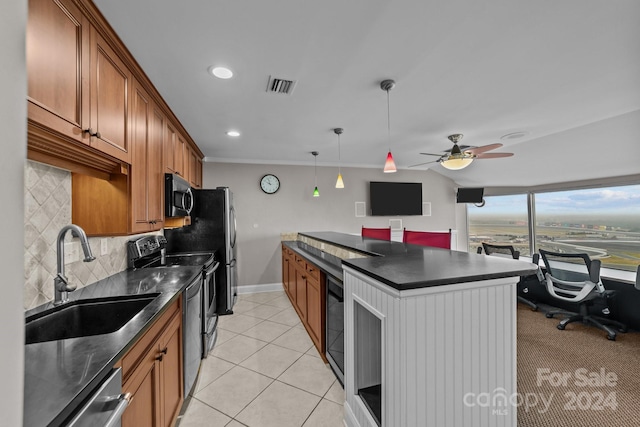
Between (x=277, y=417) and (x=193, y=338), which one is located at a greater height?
(x=193, y=338)

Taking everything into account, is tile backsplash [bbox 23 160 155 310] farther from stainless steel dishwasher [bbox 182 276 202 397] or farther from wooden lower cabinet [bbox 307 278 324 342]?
wooden lower cabinet [bbox 307 278 324 342]

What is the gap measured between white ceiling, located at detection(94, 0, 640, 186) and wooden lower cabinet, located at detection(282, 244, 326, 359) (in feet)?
5.34

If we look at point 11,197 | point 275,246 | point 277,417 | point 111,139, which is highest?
point 111,139

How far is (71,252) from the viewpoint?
1645 millimetres

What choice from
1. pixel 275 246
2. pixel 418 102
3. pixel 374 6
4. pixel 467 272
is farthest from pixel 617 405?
pixel 275 246

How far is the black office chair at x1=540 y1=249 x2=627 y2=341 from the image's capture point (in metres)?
2.95

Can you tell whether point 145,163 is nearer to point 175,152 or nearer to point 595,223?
point 175,152

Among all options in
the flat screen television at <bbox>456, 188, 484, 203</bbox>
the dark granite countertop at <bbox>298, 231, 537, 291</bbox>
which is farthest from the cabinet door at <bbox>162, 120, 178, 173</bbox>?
the flat screen television at <bbox>456, 188, 484, 203</bbox>

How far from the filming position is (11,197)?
0.29 m

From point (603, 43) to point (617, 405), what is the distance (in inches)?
96.0

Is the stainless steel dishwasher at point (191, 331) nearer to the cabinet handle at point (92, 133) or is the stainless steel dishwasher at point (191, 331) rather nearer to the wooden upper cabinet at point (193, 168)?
the cabinet handle at point (92, 133)

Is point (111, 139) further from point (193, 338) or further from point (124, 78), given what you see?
point (193, 338)

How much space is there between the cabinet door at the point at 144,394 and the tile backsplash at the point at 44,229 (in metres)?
0.67

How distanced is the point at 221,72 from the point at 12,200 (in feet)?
6.55
